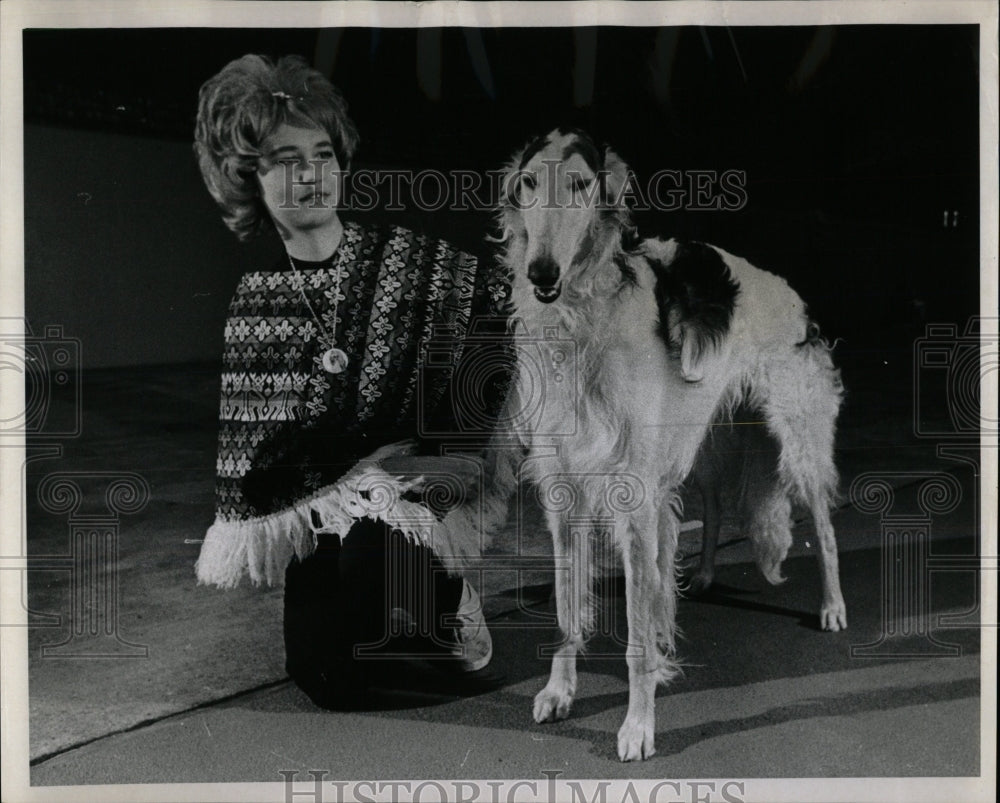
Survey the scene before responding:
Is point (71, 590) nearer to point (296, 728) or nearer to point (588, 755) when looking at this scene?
point (296, 728)

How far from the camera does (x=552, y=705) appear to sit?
286 cm

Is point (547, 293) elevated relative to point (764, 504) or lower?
elevated

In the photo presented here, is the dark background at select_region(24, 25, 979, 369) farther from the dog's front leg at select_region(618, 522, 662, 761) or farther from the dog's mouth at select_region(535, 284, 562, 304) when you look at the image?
the dog's front leg at select_region(618, 522, 662, 761)

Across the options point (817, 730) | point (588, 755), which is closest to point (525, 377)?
point (588, 755)

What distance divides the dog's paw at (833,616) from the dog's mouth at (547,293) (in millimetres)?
1210

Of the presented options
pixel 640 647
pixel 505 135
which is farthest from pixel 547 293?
pixel 640 647

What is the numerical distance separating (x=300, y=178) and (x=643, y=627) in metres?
1.60

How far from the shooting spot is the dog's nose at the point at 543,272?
2772 mm

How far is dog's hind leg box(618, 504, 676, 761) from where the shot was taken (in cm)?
281

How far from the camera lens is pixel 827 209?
9.36ft

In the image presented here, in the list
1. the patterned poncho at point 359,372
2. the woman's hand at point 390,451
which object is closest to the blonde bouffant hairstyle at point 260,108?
the patterned poncho at point 359,372

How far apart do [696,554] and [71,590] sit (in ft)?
5.95

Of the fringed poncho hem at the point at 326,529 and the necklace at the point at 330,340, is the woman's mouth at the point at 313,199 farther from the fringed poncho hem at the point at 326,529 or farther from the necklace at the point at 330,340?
the fringed poncho hem at the point at 326,529

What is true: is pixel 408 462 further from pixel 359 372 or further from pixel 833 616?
pixel 833 616
